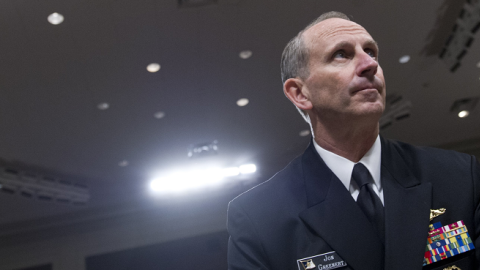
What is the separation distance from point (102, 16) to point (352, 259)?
3.58 m

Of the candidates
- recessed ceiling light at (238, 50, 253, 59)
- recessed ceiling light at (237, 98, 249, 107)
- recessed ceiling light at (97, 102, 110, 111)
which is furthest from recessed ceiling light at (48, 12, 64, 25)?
recessed ceiling light at (237, 98, 249, 107)

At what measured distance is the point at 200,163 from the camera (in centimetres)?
743

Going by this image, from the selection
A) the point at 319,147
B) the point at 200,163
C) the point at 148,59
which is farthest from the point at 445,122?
the point at 319,147

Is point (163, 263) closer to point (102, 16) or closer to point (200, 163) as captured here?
point (200, 163)

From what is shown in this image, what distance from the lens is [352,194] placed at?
95 cm

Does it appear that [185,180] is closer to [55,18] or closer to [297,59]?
[55,18]

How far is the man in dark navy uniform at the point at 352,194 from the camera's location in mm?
858

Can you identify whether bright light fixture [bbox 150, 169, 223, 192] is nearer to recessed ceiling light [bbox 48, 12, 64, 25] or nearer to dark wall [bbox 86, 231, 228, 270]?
dark wall [bbox 86, 231, 228, 270]

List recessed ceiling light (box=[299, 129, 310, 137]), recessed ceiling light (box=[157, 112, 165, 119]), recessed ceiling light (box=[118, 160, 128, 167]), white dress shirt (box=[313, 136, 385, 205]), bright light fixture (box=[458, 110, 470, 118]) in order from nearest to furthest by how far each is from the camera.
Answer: white dress shirt (box=[313, 136, 385, 205]), recessed ceiling light (box=[157, 112, 165, 119]), recessed ceiling light (box=[118, 160, 128, 167]), recessed ceiling light (box=[299, 129, 310, 137]), bright light fixture (box=[458, 110, 470, 118])

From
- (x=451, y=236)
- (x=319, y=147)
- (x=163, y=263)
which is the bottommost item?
(x=451, y=236)

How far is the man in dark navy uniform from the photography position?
858 millimetres

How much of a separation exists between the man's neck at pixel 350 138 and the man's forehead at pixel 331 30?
0.21m

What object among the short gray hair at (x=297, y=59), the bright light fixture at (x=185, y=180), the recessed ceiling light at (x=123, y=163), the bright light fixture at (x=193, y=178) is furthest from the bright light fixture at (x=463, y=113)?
the short gray hair at (x=297, y=59)

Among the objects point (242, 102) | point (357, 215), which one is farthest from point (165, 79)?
point (357, 215)
